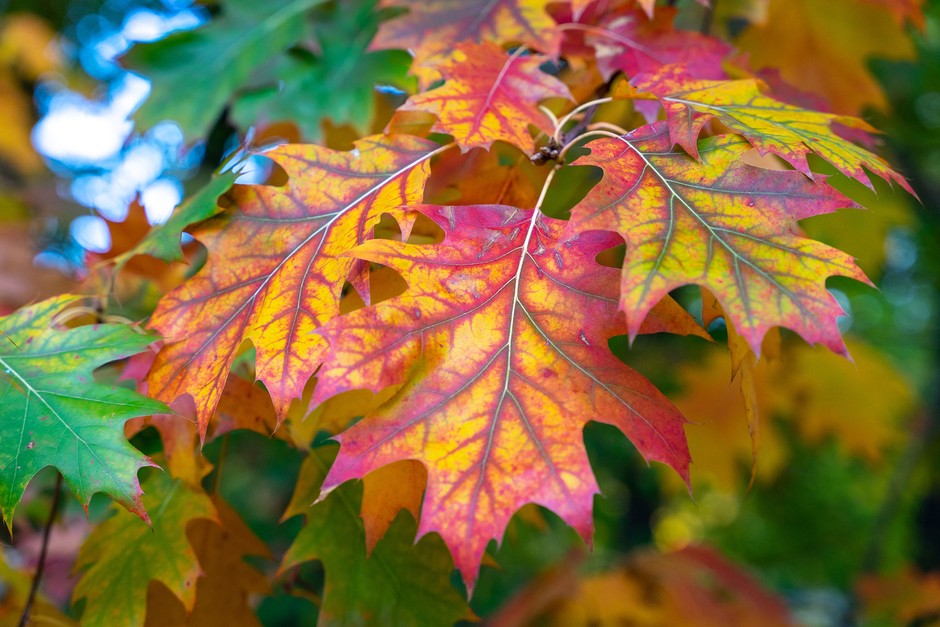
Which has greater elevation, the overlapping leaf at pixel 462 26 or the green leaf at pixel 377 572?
the overlapping leaf at pixel 462 26

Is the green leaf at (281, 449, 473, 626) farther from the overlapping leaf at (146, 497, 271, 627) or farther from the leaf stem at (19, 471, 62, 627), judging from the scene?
the leaf stem at (19, 471, 62, 627)

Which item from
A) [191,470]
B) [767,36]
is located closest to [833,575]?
[767,36]

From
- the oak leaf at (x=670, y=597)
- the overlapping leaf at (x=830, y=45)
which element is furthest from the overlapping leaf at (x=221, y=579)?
the overlapping leaf at (x=830, y=45)

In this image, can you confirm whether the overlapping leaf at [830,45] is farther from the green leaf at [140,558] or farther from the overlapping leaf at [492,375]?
the green leaf at [140,558]

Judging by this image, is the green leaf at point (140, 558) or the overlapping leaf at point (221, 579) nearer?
the green leaf at point (140, 558)

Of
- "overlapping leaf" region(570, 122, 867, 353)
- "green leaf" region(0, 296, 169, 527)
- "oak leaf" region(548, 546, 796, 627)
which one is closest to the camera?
"overlapping leaf" region(570, 122, 867, 353)

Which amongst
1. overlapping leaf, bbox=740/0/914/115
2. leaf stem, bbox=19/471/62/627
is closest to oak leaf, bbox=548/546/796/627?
overlapping leaf, bbox=740/0/914/115

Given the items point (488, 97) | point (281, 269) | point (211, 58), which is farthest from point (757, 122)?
point (211, 58)

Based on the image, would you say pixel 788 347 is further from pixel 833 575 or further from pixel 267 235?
pixel 833 575
